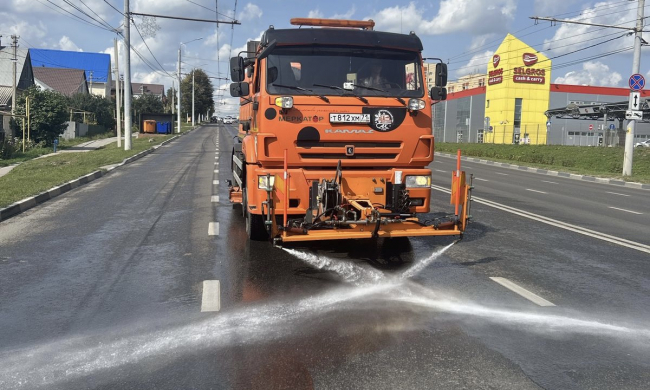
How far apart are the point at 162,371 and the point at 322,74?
A: 4.33 metres

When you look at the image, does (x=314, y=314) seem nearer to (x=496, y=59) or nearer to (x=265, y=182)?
(x=265, y=182)

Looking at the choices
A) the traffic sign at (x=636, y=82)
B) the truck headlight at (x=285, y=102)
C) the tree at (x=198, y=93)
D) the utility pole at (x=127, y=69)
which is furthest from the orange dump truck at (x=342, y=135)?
the tree at (x=198, y=93)

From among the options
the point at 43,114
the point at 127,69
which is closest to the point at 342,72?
the point at 127,69

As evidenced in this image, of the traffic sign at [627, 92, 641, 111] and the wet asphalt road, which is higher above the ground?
the traffic sign at [627, 92, 641, 111]

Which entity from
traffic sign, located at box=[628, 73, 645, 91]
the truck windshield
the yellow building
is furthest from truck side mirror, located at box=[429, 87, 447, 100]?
the yellow building

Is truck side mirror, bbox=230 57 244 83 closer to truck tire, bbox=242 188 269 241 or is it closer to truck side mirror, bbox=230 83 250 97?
truck side mirror, bbox=230 83 250 97

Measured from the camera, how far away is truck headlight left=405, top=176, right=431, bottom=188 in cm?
708

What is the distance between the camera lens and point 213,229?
9.10 m

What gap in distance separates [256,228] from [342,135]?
6.34 feet

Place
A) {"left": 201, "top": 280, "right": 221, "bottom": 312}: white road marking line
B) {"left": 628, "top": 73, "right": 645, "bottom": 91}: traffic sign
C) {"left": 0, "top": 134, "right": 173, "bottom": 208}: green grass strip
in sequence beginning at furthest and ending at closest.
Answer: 1. {"left": 628, "top": 73, "right": 645, "bottom": 91}: traffic sign
2. {"left": 0, "top": 134, "right": 173, "bottom": 208}: green grass strip
3. {"left": 201, "top": 280, "right": 221, "bottom": 312}: white road marking line

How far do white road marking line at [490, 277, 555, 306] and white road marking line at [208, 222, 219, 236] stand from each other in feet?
14.3

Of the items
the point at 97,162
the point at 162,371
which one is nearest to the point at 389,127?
the point at 162,371

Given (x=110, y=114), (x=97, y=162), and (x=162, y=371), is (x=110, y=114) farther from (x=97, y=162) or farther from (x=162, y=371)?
(x=162, y=371)

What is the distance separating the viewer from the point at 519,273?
6504 mm
